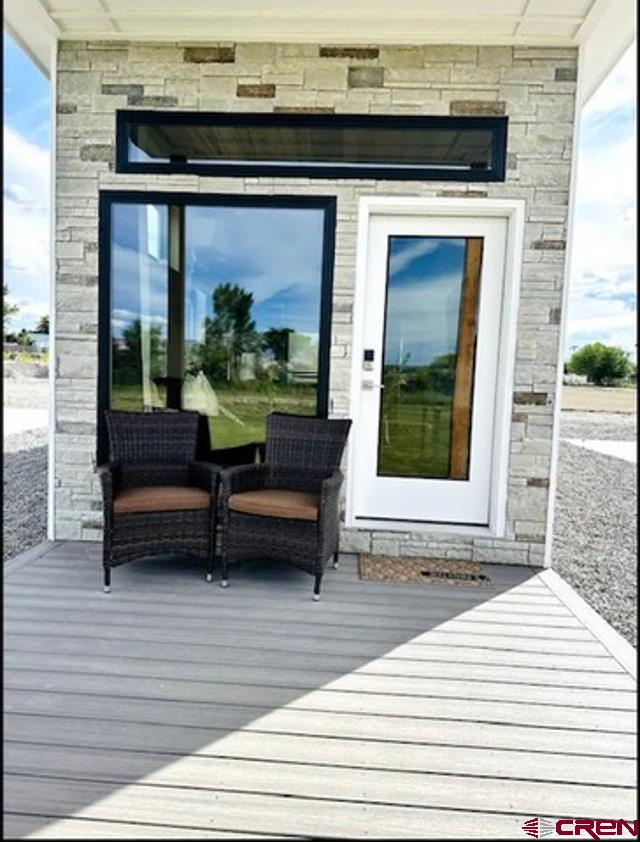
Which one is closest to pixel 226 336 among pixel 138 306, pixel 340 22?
pixel 138 306

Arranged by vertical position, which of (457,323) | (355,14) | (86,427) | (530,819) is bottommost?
(530,819)

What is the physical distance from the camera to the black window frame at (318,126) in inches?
135

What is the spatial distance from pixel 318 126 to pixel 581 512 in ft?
11.5

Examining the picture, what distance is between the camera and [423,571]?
3.38 m

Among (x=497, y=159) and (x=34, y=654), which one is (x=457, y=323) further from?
(x=34, y=654)

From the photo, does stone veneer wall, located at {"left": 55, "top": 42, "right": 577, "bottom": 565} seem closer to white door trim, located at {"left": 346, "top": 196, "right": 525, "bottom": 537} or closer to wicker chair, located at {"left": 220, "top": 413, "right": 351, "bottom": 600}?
white door trim, located at {"left": 346, "top": 196, "right": 525, "bottom": 537}

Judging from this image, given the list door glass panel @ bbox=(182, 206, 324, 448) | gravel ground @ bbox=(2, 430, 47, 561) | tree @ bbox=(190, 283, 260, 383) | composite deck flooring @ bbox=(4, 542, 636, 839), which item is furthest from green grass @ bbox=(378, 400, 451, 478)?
gravel ground @ bbox=(2, 430, 47, 561)

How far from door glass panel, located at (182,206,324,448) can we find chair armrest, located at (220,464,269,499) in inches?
13.8

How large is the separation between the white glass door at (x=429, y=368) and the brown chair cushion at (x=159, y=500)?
1.08 meters

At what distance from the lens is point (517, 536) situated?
3.61m

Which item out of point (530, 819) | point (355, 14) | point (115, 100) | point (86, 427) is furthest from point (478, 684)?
point (115, 100)

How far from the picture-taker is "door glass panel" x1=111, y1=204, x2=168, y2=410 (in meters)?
3.63

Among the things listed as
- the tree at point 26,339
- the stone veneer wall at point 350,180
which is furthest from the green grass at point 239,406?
the tree at point 26,339

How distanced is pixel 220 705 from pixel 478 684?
3.21ft
